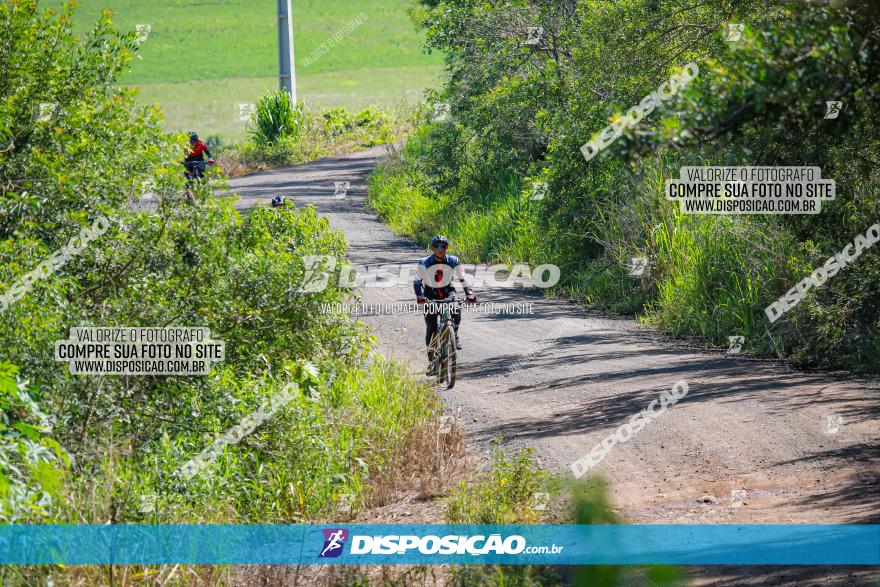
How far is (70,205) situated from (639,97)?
931cm

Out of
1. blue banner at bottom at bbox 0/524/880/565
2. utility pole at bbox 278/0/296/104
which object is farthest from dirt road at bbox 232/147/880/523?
utility pole at bbox 278/0/296/104

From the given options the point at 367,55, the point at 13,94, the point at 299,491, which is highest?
the point at 367,55

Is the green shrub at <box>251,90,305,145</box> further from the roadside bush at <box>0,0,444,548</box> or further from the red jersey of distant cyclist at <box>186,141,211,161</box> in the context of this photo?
the roadside bush at <box>0,0,444,548</box>

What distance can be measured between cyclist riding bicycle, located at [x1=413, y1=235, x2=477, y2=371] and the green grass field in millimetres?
47355

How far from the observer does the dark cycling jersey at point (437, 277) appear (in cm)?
1281

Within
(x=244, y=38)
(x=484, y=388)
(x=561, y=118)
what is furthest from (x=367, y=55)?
(x=484, y=388)

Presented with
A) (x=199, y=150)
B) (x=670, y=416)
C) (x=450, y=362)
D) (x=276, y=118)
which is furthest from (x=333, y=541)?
(x=276, y=118)

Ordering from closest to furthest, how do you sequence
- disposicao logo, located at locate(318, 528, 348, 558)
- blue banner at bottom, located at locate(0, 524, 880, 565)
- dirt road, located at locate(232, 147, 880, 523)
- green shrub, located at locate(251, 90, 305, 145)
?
blue banner at bottom, located at locate(0, 524, 880, 565) → disposicao logo, located at locate(318, 528, 348, 558) → dirt road, located at locate(232, 147, 880, 523) → green shrub, located at locate(251, 90, 305, 145)

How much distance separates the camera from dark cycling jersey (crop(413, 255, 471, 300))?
1281 cm

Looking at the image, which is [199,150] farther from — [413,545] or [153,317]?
[413,545]

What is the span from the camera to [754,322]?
47.6ft

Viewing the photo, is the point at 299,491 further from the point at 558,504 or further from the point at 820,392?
the point at 820,392

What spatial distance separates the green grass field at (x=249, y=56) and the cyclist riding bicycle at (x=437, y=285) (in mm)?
47355

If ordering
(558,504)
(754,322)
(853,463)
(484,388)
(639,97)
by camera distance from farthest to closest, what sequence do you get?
(639,97) < (754,322) < (484,388) < (853,463) < (558,504)
